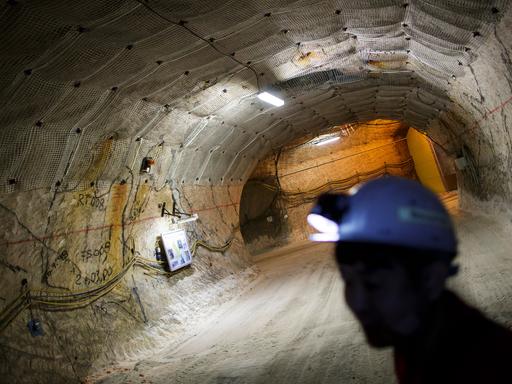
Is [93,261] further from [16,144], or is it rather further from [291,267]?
[291,267]

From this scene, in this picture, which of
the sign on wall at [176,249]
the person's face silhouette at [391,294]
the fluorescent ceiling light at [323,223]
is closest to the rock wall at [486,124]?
the fluorescent ceiling light at [323,223]

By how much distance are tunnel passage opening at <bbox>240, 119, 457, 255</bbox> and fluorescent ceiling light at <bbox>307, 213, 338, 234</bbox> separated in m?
17.6

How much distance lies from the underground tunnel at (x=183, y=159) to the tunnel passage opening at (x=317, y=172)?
9.03 metres

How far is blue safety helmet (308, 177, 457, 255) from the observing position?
1147 mm

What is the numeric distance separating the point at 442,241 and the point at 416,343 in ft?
1.08

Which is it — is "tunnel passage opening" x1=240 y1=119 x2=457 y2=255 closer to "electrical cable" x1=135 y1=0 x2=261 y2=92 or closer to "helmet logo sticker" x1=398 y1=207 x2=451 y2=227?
"electrical cable" x1=135 y1=0 x2=261 y2=92

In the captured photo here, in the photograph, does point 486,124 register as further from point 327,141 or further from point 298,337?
point 327,141

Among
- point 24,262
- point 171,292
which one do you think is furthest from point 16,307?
point 171,292

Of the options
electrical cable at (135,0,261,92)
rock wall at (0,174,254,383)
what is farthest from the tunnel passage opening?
electrical cable at (135,0,261,92)

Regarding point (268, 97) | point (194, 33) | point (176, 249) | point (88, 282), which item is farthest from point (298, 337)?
point (268, 97)

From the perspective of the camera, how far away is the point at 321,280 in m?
8.66

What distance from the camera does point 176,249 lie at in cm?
846

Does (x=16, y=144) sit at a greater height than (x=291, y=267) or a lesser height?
greater

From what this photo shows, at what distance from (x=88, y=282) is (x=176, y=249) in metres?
2.55
